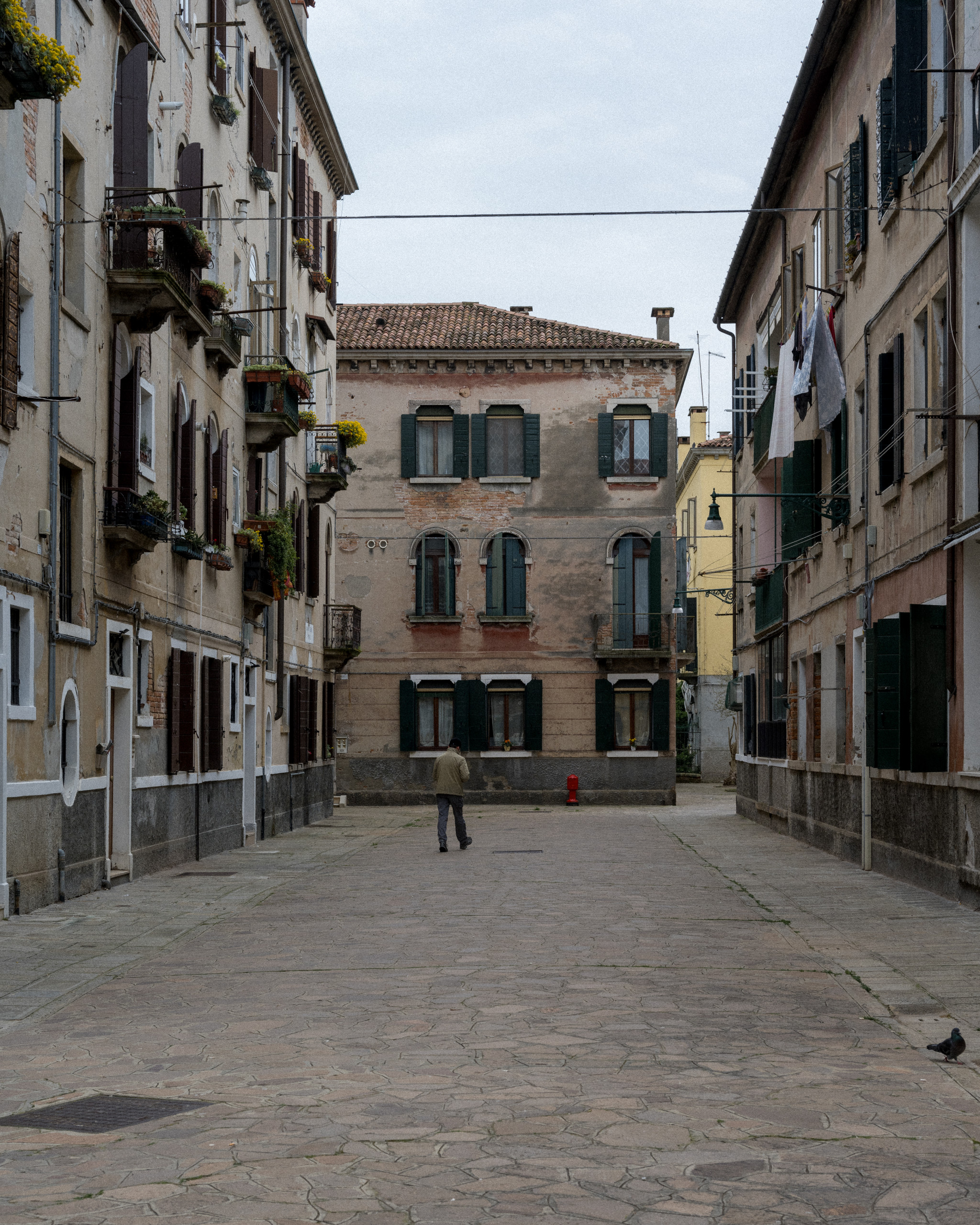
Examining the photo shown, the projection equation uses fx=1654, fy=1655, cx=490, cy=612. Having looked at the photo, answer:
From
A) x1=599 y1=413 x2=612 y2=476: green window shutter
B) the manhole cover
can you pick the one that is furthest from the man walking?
x1=599 y1=413 x2=612 y2=476: green window shutter

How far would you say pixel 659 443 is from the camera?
4338 cm

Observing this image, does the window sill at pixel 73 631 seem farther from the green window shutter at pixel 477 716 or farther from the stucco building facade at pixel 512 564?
the stucco building facade at pixel 512 564

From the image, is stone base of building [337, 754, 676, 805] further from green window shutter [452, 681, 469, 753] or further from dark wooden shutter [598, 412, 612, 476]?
dark wooden shutter [598, 412, 612, 476]

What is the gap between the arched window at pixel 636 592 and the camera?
42.4 meters

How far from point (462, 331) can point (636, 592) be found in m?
8.55

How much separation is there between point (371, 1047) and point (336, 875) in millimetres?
11480

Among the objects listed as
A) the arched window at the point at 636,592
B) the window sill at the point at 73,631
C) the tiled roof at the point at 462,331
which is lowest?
the window sill at the point at 73,631

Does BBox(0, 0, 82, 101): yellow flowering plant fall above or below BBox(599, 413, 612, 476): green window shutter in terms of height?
below

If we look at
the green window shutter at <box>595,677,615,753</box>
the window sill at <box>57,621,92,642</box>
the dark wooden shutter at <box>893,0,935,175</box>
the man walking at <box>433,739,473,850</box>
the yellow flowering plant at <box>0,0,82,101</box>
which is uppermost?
the dark wooden shutter at <box>893,0,935,175</box>

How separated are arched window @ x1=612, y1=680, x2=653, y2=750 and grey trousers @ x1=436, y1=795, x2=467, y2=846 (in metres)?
18.3

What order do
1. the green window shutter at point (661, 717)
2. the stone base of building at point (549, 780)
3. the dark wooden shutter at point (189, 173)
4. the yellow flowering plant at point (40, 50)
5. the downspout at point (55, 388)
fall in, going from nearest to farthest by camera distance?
1. the yellow flowering plant at point (40, 50)
2. the downspout at point (55, 388)
3. the dark wooden shutter at point (189, 173)
4. the stone base of building at point (549, 780)
5. the green window shutter at point (661, 717)

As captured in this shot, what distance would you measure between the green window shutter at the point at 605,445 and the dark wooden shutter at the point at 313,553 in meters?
11.2

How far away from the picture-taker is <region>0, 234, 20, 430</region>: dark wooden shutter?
14.5 m

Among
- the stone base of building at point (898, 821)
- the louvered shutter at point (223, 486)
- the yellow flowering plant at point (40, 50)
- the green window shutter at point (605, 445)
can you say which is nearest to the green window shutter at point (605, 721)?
the green window shutter at point (605, 445)
